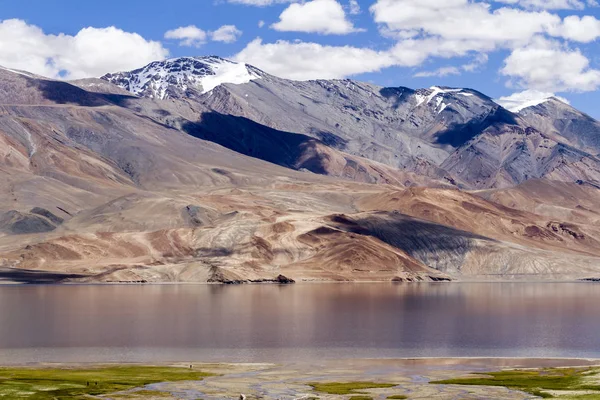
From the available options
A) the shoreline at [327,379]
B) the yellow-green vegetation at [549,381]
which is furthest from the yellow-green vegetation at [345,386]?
the yellow-green vegetation at [549,381]

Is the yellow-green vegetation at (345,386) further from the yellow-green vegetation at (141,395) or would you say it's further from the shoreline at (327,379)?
the yellow-green vegetation at (141,395)

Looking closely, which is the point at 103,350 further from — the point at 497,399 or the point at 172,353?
the point at 497,399

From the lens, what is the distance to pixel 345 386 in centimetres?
8312

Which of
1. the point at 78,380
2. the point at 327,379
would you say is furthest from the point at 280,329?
the point at 78,380

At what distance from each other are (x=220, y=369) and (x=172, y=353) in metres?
16.5

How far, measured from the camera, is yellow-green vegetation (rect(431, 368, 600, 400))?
75.6m

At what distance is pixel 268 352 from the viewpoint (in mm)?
112000

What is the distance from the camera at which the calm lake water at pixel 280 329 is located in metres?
112

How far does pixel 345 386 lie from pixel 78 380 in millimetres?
21620

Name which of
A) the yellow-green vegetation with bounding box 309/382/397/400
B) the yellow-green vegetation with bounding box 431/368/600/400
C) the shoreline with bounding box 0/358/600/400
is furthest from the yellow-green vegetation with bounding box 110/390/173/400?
the yellow-green vegetation with bounding box 431/368/600/400

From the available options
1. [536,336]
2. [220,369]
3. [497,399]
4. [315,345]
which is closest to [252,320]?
[315,345]

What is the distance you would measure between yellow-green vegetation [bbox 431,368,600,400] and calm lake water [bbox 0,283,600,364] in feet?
60.6

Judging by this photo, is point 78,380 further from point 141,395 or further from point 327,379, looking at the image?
point 327,379

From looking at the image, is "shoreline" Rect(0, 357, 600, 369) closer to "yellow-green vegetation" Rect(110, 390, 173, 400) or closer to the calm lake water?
the calm lake water
